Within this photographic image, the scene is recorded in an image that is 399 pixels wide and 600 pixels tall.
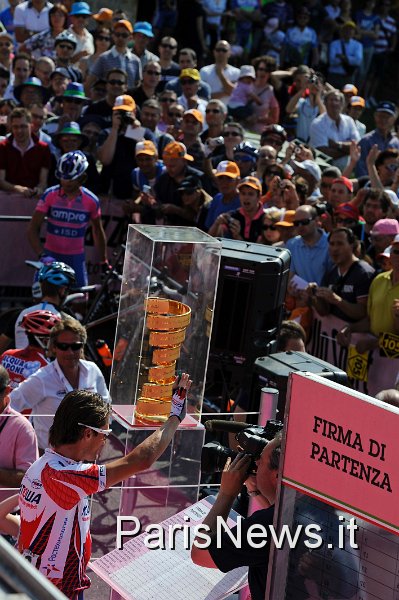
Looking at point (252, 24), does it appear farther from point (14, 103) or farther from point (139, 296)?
point (139, 296)

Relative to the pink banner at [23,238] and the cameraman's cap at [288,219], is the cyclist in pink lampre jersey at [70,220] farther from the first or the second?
the cameraman's cap at [288,219]

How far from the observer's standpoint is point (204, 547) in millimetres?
4215

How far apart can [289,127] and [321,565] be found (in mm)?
12456

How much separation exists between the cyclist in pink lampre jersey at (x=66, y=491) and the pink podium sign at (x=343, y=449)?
0.88 m

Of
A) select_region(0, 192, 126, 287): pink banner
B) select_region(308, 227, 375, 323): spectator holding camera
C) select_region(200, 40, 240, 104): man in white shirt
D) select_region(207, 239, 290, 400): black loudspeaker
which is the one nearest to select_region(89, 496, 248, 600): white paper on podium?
select_region(207, 239, 290, 400): black loudspeaker

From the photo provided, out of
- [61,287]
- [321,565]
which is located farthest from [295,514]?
[61,287]

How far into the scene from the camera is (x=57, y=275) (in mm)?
7918

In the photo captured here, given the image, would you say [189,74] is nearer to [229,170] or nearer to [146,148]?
[146,148]

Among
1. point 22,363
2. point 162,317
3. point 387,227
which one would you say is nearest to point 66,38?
point 387,227

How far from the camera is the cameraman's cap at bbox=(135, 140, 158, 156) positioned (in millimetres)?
11016

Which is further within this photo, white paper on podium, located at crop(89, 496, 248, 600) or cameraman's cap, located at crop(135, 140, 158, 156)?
cameraman's cap, located at crop(135, 140, 158, 156)

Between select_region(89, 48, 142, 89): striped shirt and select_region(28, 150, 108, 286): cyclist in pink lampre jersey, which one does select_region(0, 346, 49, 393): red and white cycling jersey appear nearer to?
select_region(28, 150, 108, 286): cyclist in pink lampre jersey

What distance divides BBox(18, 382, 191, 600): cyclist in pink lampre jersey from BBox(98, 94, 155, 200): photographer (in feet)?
23.7

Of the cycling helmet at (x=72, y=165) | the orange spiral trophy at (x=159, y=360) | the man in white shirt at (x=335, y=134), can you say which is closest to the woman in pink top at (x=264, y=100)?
the man in white shirt at (x=335, y=134)
